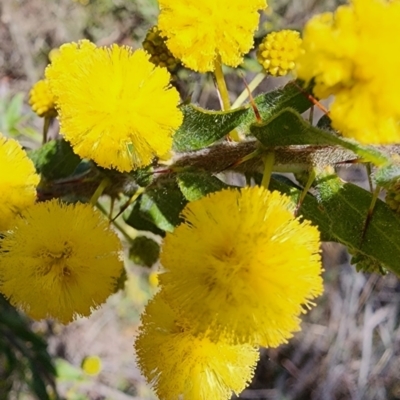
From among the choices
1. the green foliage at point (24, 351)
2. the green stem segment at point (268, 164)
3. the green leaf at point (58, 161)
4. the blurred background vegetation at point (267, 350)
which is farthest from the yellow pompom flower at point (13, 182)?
the blurred background vegetation at point (267, 350)

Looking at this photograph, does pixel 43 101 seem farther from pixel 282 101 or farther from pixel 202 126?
pixel 282 101

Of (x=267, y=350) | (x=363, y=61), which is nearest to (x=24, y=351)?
(x=267, y=350)

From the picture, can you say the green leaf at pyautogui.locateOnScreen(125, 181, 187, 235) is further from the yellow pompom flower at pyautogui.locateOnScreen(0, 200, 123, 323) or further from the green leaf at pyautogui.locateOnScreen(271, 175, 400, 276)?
the green leaf at pyautogui.locateOnScreen(271, 175, 400, 276)

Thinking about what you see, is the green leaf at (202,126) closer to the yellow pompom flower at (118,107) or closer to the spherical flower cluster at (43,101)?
the yellow pompom flower at (118,107)

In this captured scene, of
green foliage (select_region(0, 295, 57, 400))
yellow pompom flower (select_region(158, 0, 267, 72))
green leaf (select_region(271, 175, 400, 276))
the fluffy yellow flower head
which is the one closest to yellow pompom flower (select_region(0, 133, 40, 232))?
yellow pompom flower (select_region(158, 0, 267, 72))

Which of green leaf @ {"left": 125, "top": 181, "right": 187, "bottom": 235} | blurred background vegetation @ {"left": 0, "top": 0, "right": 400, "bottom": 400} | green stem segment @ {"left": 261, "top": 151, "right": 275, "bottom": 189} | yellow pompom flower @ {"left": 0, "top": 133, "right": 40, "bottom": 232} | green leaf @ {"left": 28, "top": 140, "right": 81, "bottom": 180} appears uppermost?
yellow pompom flower @ {"left": 0, "top": 133, "right": 40, "bottom": 232}

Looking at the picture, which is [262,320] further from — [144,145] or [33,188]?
[33,188]
